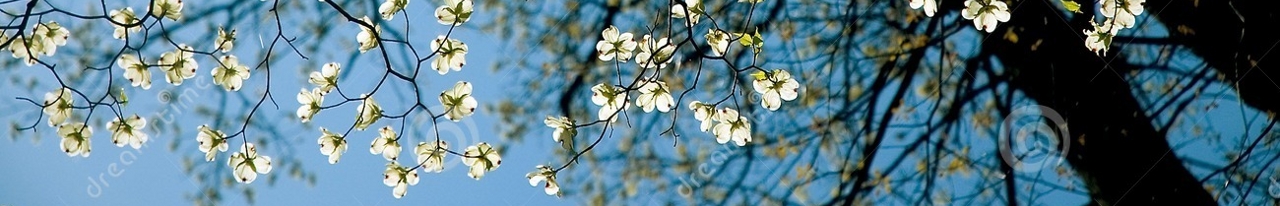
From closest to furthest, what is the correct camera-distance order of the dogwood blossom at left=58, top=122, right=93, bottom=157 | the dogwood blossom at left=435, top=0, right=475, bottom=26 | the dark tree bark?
the dogwood blossom at left=435, top=0, right=475, bottom=26 → the dogwood blossom at left=58, top=122, right=93, bottom=157 → the dark tree bark

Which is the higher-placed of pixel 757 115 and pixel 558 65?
pixel 558 65

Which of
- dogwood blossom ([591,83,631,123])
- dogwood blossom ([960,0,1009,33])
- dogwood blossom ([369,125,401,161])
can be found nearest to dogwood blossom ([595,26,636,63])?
dogwood blossom ([591,83,631,123])

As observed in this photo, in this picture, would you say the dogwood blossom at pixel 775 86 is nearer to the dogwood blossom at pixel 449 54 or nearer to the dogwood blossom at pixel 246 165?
the dogwood blossom at pixel 449 54

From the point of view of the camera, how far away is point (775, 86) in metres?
1.11

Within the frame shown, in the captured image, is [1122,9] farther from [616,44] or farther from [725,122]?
[616,44]

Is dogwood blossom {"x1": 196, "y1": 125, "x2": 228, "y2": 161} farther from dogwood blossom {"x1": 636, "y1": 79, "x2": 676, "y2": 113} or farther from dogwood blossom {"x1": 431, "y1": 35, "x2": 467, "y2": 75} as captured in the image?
dogwood blossom {"x1": 636, "y1": 79, "x2": 676, "y2": 113}

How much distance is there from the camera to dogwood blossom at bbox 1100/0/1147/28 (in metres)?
1.09

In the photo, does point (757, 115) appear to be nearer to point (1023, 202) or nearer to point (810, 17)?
point (810, 17)

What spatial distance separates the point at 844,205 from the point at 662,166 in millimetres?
378

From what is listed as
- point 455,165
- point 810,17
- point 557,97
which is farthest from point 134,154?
point 810,17

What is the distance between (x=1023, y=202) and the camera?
78.1 inches

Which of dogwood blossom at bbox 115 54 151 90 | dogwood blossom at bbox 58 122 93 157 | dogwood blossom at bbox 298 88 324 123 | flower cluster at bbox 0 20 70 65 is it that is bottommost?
dogwood blossom at bbox 298 88 324 123

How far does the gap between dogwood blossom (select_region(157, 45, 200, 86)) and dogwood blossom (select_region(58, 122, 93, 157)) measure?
0.39 feet

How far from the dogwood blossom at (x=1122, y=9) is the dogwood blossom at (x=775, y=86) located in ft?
1.13
